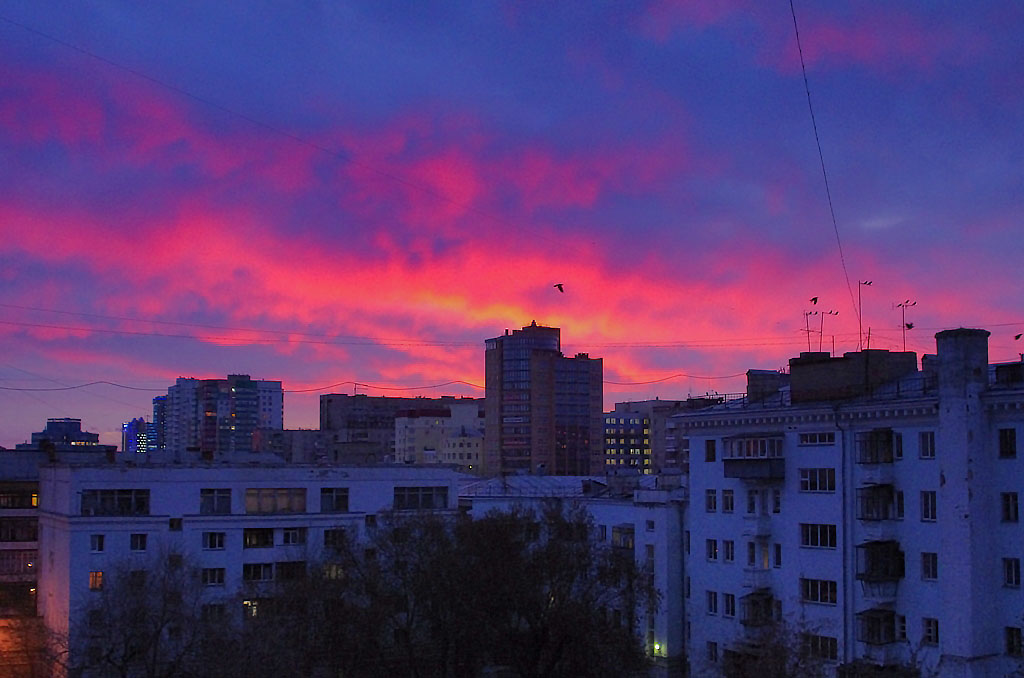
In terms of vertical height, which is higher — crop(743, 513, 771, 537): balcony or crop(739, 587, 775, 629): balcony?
crop(743, 513, 771, 537): balcony

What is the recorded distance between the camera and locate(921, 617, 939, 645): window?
49.9 metres

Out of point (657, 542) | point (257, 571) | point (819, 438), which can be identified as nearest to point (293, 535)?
point (257, 571)

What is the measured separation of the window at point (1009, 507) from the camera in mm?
48062

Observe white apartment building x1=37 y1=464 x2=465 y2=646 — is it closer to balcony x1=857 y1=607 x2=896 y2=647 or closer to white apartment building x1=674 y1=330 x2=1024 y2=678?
white apartment building x1=674 y1=330 x2=1024 y2=678

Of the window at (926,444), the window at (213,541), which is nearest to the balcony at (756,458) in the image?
the window at (926,444)

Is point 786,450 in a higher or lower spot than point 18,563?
higher

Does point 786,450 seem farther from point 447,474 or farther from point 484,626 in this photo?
point 447,474

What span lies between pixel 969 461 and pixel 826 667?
1295 centimetres

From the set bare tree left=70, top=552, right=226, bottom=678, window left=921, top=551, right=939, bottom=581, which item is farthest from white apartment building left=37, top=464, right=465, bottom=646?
window left=921, top=551, right=939, bottom=581

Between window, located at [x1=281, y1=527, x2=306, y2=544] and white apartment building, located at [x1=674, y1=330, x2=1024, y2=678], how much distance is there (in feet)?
85.6

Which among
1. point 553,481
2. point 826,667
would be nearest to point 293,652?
point 826,667

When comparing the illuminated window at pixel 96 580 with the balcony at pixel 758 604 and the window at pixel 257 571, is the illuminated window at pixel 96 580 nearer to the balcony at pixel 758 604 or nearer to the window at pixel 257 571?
the window at pixel 257 571

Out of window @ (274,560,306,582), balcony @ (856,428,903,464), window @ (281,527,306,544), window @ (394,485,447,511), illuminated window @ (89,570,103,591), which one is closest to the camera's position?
balcony @ (856,428,903,464)

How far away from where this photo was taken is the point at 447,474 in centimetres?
7900
